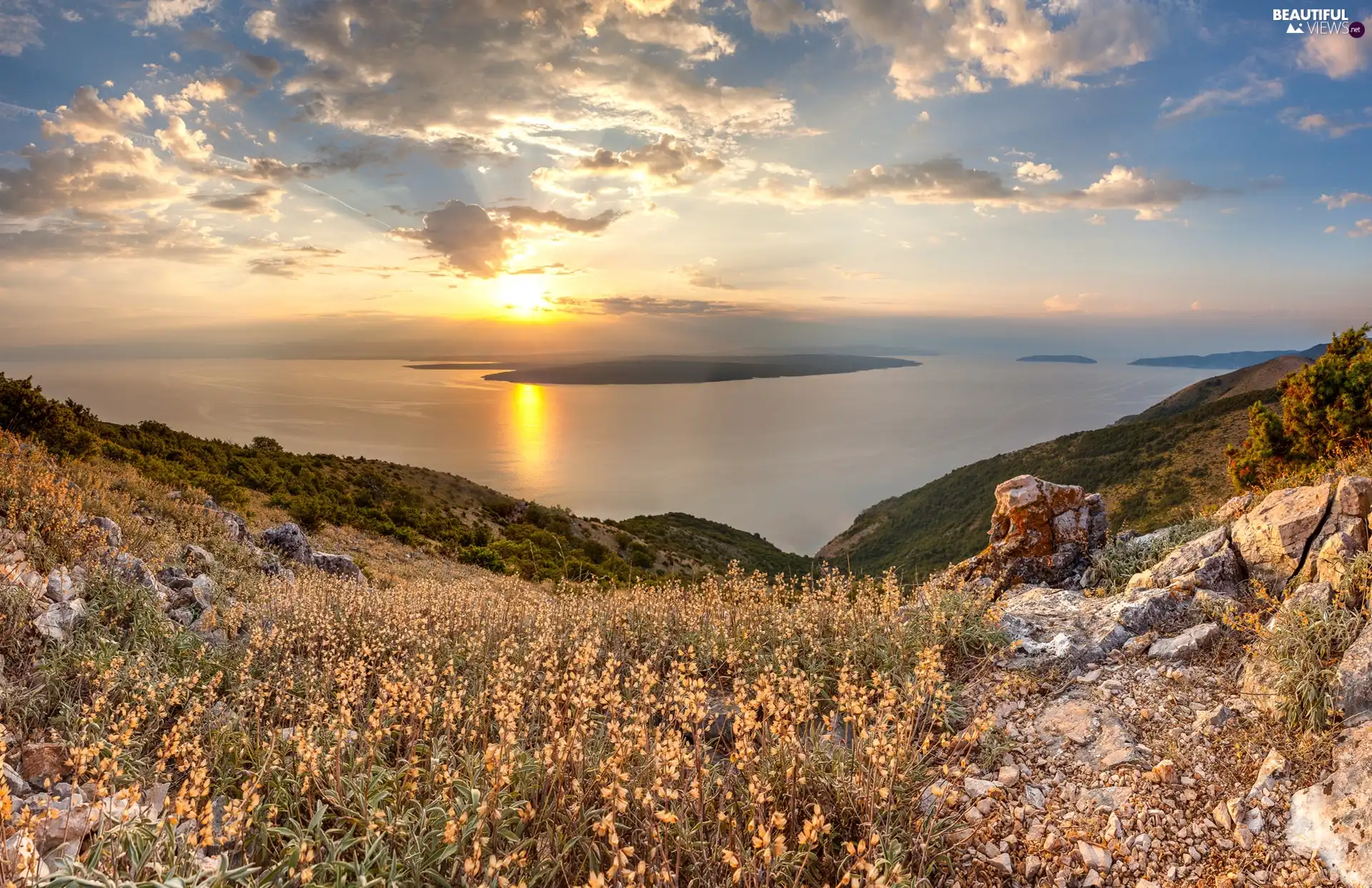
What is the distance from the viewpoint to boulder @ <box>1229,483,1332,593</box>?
6.05m

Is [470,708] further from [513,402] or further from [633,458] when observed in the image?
[513,402]

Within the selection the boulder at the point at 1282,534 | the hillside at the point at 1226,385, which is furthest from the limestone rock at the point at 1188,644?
the hillside at the point at 1226,385

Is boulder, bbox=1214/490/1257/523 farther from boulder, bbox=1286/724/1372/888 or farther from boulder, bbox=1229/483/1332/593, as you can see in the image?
boulder, bbox=1286/724/1372/888

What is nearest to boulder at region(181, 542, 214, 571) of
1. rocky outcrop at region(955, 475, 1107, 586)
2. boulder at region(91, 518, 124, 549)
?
boulder at region(91, 518, 124, 549)

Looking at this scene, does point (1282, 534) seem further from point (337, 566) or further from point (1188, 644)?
point (337, 566)

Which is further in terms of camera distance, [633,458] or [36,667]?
[633,458]

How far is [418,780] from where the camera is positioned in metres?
4.10

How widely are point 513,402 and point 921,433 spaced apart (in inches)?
4635

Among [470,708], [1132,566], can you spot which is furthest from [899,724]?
[1132,566]

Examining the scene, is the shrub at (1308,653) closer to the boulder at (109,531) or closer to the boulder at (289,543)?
the boulder at (109,531)

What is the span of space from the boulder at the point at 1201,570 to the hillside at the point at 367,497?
31.0 feet

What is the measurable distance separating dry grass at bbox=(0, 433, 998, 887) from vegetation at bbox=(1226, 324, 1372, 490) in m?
16.9

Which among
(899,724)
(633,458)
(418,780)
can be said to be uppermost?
(899,724)

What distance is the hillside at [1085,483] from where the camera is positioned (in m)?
46.3
